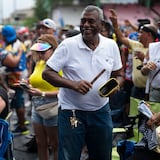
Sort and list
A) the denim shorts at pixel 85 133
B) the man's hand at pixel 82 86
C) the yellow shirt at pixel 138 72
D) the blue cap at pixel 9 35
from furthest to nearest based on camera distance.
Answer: the blue cap at pixel 9 35 < the yellow shirt at pixel 138 72 < the denim shorts at pixel 85 133 < the man's hand at pixel 82 86

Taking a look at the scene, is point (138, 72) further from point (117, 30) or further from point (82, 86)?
point (82, 86)

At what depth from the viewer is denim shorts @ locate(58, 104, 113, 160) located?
3.48 meters

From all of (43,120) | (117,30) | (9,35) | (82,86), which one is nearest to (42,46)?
(43,120)

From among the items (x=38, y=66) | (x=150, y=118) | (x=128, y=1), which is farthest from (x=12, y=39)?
(x=128, y=1)

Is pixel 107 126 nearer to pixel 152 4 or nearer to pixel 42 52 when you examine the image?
pixel 42 52

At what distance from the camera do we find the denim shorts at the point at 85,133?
348 centimetres

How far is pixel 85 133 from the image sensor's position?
3.54 meters

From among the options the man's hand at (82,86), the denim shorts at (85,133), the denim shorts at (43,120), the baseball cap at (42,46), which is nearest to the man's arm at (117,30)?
the baseball cap at (42,46)

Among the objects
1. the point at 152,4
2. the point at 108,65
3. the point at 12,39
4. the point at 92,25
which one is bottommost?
the point at 152,4

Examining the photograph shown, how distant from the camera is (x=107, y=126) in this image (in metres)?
3.59

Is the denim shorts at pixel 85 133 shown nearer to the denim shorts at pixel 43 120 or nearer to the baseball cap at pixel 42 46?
the denim shorts at pixel 43 120

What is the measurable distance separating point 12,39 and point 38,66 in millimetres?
2407

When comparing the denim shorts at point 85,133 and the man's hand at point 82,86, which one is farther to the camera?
the denim shorts at point 85,133

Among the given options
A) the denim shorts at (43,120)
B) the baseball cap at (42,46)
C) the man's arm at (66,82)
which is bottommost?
the denim shorts at (43,120)
